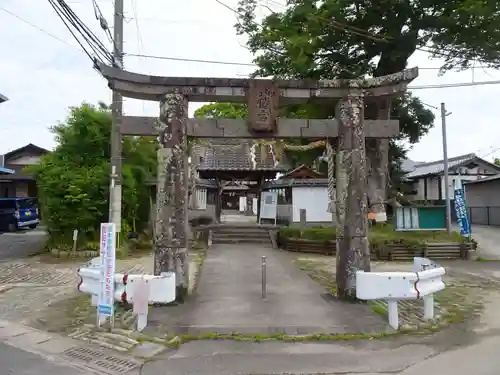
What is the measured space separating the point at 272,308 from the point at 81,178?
11328 mm

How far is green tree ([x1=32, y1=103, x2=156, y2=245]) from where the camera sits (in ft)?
54.2

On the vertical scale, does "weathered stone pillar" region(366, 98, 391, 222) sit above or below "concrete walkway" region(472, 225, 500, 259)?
above

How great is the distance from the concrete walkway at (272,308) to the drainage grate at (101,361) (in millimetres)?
1411

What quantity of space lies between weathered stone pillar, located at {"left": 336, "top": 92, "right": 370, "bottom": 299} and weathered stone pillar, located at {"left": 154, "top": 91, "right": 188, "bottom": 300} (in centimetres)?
321

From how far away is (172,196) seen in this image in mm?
8500

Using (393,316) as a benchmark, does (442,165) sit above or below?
above

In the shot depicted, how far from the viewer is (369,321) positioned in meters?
7.13

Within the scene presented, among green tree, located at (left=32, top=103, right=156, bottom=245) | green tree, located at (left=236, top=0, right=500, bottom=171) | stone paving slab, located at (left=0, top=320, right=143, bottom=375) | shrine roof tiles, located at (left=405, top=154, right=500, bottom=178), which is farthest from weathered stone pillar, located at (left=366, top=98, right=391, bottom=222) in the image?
shrine roof tiles, located at (left=405, top=154, right=500, bottom=178)

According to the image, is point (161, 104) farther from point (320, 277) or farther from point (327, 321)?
point (320, 277)

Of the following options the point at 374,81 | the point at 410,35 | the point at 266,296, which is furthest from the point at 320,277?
the point at 410,35

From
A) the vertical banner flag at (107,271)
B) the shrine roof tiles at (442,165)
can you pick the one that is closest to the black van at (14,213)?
the vertical banner flag at (107,271)

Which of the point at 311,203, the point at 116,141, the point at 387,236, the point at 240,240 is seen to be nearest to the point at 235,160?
the point at 311,203

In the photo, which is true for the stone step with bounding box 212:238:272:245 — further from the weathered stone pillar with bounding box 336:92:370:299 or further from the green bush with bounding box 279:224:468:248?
the weathered stone pillar with bounding box 336:92:370:299

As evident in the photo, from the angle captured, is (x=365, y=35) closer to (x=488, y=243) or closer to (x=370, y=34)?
(x=370, y=34)
